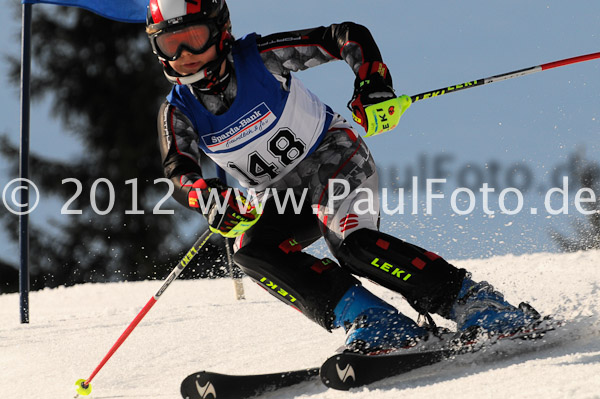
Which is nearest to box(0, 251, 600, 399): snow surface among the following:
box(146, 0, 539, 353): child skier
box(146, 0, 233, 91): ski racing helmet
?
box(146, 0, 539, 353): child skier

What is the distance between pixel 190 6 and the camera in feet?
9.70

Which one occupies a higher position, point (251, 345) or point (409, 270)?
point (409, 270)

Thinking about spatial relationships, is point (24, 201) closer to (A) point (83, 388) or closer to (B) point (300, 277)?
(A) point (83, 388)

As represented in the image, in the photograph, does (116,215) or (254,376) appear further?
(116,215)

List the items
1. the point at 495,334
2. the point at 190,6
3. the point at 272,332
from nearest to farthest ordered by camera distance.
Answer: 1. the point at 495,334
2. the point at 190,6
3. the point at 272,332

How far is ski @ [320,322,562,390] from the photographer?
2.51 meters

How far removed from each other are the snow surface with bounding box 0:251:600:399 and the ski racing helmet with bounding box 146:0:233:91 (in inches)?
56.3

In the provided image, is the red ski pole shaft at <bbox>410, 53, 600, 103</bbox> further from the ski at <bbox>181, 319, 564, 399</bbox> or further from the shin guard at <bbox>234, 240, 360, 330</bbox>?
the ski at <bbox>181, 319, 564, 399</bbox>

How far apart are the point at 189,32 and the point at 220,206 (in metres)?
0.84

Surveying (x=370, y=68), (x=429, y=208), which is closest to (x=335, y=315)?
(x=370, y=68)

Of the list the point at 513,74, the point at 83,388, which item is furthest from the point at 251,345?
the point at 513,74

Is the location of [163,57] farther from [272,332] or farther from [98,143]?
[98,143]

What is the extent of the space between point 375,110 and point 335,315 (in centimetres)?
89

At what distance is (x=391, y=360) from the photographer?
2584 mm
